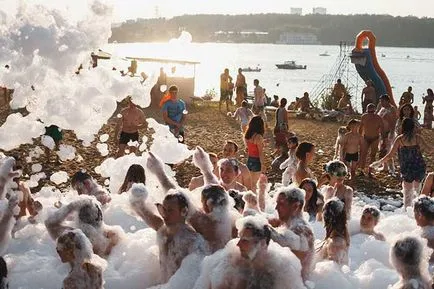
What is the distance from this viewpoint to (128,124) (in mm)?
11961

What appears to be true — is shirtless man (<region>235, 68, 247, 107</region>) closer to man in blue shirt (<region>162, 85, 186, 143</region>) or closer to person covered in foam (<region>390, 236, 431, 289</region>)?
man in blue shirt (<region>162, 85, 186, 143</region>)

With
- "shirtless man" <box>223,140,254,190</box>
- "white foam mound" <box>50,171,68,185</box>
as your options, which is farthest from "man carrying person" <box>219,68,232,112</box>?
"shirtless man" <box>223,140,254,190</box>

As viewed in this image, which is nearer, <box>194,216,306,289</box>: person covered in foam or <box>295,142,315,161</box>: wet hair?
<box>194,216,306,289</box>: person covered in foam

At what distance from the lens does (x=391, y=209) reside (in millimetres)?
10430

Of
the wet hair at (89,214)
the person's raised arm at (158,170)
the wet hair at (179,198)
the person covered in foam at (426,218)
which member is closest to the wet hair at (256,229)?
the wet hair at (179,198)

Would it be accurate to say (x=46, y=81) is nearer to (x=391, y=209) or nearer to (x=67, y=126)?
(x=67, y=126)

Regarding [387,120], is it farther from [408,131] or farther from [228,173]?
[228,173]

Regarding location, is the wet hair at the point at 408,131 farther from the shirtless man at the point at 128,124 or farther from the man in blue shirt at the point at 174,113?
the shirtless man at the point at 128,124

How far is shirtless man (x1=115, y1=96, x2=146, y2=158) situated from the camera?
468 inches

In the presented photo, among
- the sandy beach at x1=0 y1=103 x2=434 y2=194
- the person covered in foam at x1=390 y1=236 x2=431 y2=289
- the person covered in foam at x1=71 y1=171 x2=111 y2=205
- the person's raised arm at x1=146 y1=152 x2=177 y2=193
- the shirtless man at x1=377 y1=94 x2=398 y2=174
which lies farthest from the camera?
the shirtless man at x1=377 y1=94 x2=398 y2=174

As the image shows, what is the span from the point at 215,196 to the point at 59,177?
687 centimetres

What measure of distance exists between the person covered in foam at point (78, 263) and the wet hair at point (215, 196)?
1294 millimetres

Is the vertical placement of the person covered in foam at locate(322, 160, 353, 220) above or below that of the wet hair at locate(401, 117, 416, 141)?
below

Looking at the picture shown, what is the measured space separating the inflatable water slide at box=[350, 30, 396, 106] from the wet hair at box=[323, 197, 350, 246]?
58.9 ft
